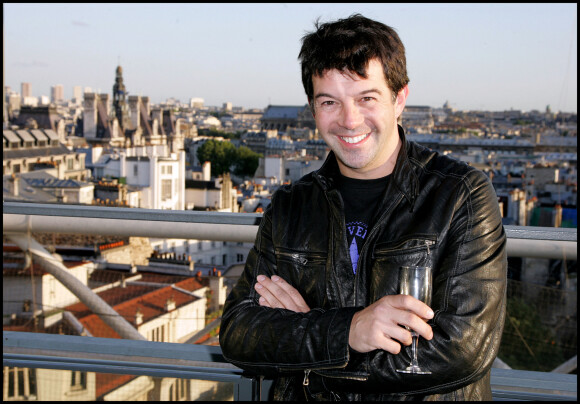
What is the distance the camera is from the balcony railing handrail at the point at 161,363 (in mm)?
1345

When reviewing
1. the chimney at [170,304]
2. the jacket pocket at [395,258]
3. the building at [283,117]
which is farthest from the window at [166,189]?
the building at [283,117]

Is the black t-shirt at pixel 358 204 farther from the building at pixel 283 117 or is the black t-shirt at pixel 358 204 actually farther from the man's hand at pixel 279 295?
the building at pixel 283 117

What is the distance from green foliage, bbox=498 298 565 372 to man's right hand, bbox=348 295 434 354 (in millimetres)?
1260

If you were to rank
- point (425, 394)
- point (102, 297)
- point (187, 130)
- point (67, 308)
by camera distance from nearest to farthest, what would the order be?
point (425, 394), point (102, 297), point (67, 308), point (187, 130)

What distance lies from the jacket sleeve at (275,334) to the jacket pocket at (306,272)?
0.03 m

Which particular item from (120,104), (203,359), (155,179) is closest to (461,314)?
(203,359)

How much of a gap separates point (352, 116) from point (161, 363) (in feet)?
2.17

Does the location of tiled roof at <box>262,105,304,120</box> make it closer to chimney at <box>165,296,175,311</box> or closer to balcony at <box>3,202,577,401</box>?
chimney at <box>165,296,175,311</box>

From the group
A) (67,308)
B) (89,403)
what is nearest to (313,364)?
(89,403)

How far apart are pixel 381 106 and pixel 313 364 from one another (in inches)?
15.3

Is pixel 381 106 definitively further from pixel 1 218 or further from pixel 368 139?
pixel 1 218

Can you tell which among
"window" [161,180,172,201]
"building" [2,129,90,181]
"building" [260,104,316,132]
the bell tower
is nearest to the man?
"window" [161,180,172,201]

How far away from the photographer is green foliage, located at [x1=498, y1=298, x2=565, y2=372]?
251cm

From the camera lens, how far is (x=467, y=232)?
1.02 meters
